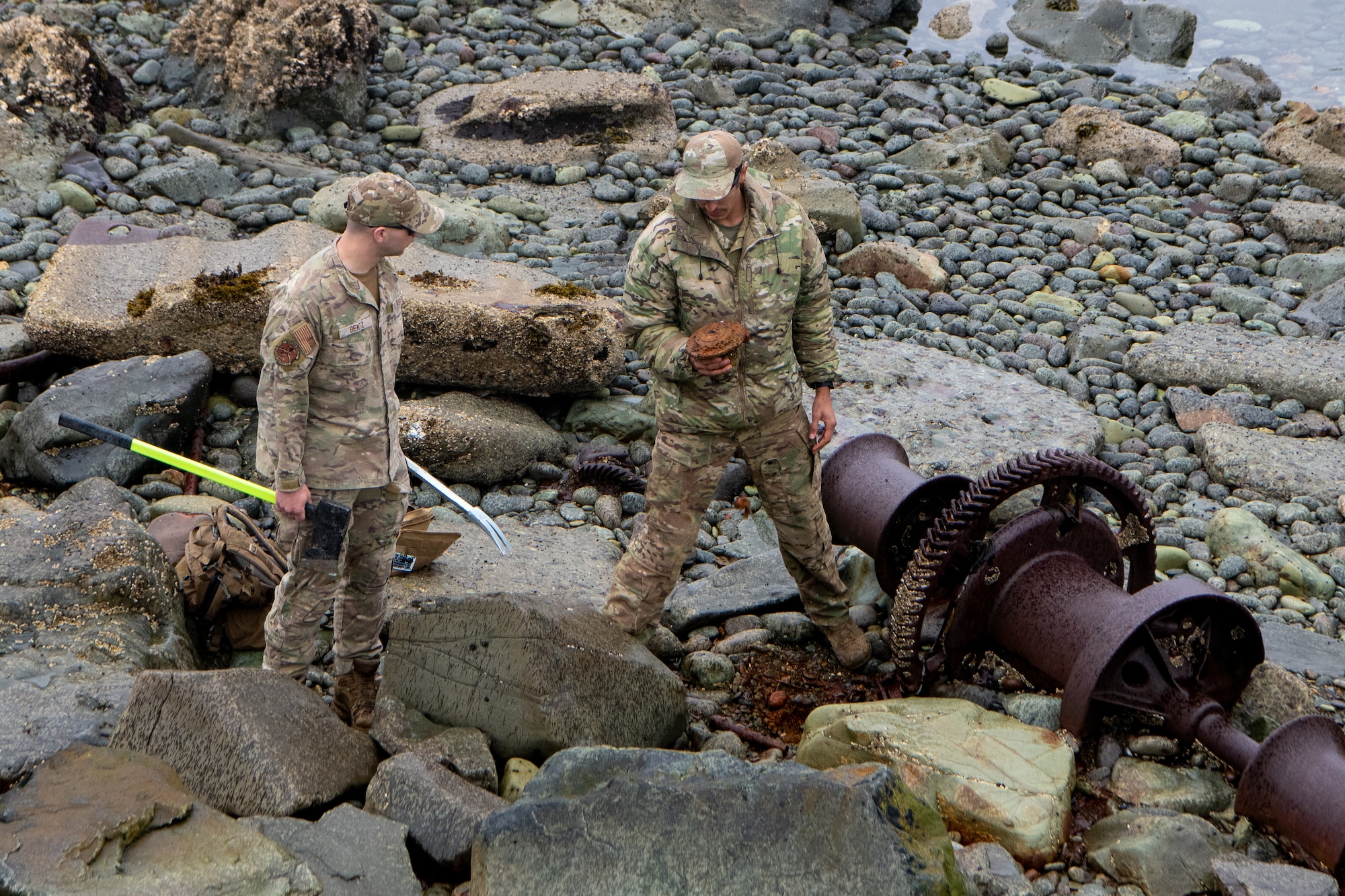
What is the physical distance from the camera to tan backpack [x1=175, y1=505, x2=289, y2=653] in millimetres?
5523

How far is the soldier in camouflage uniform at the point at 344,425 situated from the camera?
13.9 feet

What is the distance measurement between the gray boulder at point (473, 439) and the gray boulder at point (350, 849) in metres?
3.30

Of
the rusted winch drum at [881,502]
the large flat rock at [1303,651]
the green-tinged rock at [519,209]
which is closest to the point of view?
the large flat rock at [1303,651]

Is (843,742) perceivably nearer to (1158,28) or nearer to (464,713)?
(464,713)

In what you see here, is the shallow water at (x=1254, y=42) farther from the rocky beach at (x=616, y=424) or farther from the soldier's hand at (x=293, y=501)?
the soldier's hand at (x=293, y=501)

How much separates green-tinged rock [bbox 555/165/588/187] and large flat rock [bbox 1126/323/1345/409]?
521 centimetres

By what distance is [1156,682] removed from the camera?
14.7ft

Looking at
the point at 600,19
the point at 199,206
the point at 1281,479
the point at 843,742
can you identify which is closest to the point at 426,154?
the point at 199,206

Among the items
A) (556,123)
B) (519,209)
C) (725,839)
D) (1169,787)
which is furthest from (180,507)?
(556,123)

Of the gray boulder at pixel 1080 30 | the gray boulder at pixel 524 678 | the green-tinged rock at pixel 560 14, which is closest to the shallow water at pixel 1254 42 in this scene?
the gray boulder at pixel 1080 30

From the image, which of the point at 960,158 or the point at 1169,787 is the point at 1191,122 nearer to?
the point at 960,158

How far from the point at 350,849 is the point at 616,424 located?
4.30 meters

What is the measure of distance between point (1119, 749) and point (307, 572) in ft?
10.3

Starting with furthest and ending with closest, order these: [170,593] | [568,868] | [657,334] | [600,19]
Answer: [600,19]
[170,593]
[657,334]
[568,868]
